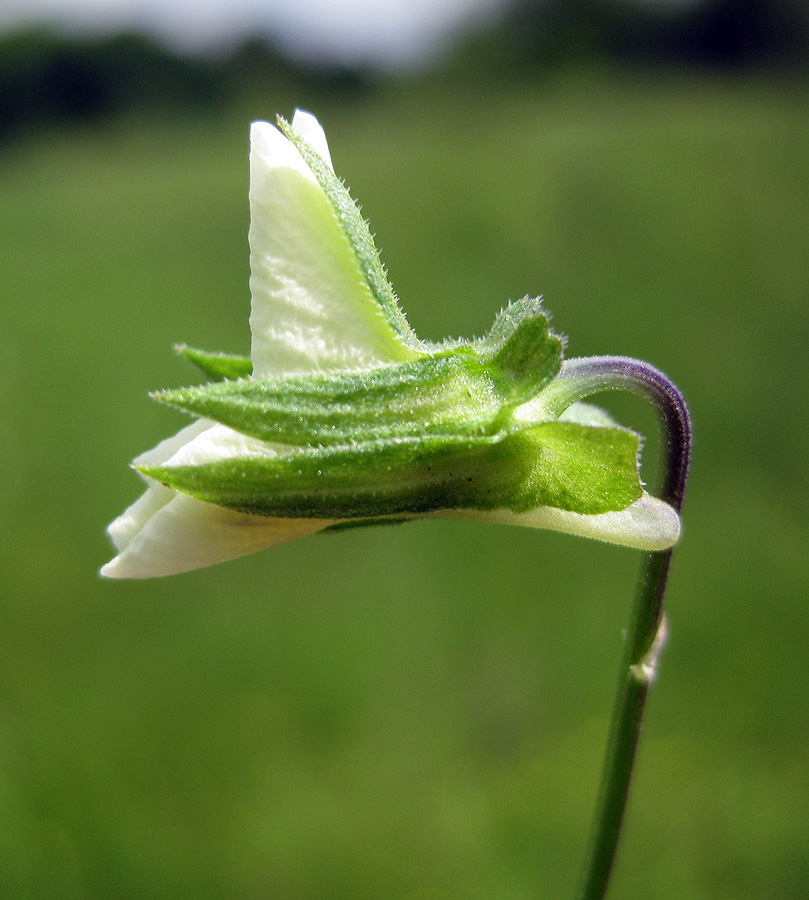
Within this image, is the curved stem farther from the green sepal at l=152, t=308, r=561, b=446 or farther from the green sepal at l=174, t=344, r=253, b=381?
the green sepal at l=174, t=344, r=253, b=381

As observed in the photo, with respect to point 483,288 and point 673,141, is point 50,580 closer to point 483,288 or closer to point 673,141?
point 483,288

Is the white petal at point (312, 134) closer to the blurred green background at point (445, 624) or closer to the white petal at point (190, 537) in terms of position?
the white petal at point (190, 537)

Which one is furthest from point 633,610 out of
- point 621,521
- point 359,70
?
point 359,70

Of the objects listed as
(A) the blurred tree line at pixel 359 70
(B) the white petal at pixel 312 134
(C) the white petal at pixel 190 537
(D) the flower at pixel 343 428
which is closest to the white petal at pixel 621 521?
(D) the flower at pixel 343 428

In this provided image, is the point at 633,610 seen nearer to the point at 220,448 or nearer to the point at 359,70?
the point at 220,448

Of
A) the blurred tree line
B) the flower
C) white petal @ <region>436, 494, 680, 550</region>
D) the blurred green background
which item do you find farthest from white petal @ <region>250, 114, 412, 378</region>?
the blurred tree line

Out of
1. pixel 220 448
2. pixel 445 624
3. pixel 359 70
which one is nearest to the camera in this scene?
pixel 220 448
